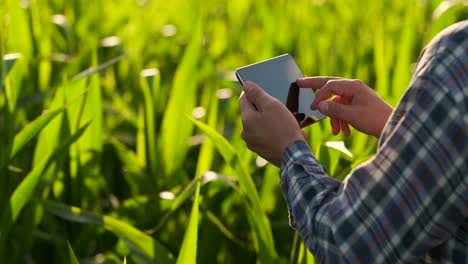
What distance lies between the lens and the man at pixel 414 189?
2.07 feet

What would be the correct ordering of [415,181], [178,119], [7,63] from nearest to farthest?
1. [415,181]
2. [7,63]
3. [178,119]

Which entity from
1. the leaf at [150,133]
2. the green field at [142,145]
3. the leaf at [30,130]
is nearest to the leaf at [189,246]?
the green field at [142,145]

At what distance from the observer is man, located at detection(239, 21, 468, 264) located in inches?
24.9

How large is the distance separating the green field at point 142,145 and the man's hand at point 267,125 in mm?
137

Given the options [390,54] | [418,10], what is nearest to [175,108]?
[390,54]

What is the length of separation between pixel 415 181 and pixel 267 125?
20cm

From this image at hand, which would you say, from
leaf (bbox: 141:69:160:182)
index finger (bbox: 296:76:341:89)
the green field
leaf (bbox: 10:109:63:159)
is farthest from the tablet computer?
leaf (bbox: 141:69:160:182)

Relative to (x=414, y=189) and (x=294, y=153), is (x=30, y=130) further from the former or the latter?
(x=414, y=189)

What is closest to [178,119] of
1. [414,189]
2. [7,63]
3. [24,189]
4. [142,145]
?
[142,145]

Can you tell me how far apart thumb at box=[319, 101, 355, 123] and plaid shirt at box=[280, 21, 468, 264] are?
0.19 meters

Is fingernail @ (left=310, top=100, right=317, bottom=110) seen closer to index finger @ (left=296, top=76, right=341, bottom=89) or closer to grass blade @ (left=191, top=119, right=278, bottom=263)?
index finger @ (left=296, top=76, right=341, bottom=89)

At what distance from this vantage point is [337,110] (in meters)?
0.88

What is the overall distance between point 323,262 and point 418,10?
2.31 m

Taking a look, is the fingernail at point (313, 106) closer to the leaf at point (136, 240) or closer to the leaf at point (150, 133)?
the leaf at point (136, 240)
